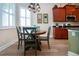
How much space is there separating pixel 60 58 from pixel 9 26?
250cm

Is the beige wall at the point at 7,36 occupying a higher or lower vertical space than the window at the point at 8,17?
lower

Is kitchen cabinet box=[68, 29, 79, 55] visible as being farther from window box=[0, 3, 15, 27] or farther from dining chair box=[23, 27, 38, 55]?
window box=[0, 3, 15, 27]

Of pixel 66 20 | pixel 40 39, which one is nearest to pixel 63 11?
pixel 66 20

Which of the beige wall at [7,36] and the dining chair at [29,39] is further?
the dining chair at [29,39]

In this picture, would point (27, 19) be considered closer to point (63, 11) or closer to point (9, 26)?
point (9, 26)

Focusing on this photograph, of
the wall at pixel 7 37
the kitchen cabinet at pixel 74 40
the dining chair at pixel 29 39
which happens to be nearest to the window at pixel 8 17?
the wall at pixel 7 37

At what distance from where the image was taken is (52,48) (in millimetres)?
4758

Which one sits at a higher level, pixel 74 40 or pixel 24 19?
pixel 24 19

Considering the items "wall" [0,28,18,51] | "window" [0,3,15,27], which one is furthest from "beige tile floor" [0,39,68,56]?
"window" [0,3,15,27]

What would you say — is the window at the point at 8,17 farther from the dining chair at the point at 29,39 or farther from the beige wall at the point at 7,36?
the dining chair at the point at 29,39

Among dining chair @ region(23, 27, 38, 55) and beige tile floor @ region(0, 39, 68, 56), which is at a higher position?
dining chair @ region(23, 27, 38, 55)

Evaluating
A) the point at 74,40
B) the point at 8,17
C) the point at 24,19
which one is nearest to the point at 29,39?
the point at 24,19

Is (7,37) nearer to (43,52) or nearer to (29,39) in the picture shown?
(29,39)

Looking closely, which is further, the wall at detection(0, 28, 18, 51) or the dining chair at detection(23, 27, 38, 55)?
the dining chair at detection(23, 27, 38, 55)
